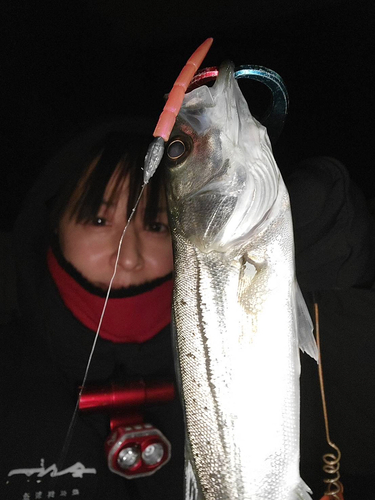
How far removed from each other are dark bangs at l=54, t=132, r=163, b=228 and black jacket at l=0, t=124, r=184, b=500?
75 mm

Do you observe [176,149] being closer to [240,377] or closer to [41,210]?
[240,377]

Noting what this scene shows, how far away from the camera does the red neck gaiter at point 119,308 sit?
1.50 metres

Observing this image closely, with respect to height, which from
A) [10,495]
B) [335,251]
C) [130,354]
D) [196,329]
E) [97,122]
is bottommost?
[10,495]

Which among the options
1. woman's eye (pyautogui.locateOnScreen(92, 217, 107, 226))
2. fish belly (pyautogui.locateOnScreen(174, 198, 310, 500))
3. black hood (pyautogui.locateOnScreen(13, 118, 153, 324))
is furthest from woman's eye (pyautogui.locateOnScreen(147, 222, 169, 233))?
fish belly (pyautogui.locateOnScreen(174, 198, 310, 500))

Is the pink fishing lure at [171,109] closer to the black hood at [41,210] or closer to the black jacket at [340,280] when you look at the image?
the black jacket at [340,280]

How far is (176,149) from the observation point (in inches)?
32.5

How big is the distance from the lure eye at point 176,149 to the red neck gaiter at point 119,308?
0.76 metres

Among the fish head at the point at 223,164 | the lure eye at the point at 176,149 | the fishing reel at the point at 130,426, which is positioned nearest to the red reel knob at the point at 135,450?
the fishing reel at the point at 130,426

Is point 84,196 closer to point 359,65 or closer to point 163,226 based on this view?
point 163,226

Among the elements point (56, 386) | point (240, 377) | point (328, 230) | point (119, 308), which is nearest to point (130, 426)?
point (119, 308)

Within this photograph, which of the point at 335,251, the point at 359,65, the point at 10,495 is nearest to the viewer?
the point at 335,251

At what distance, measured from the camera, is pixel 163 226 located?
1.45 m

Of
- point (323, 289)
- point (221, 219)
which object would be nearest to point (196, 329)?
point (221, 219)

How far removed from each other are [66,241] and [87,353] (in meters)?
0.48
